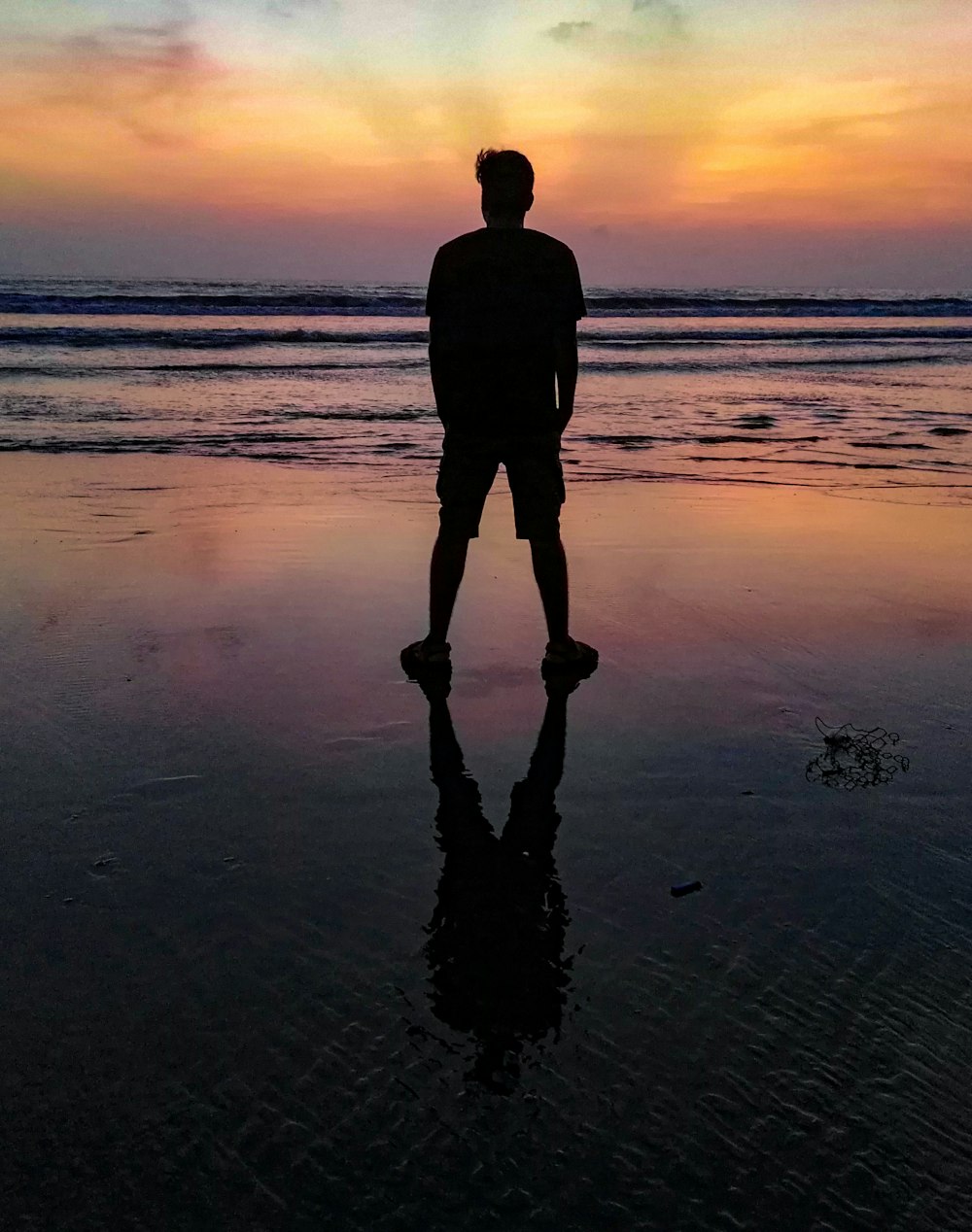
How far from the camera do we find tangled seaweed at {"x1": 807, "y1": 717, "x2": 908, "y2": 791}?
3.21 meters

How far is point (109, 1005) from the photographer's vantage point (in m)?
2.12

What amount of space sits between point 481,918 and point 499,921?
42 millimetres

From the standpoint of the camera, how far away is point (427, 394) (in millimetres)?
14906

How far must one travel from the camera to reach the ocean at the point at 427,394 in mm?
9750

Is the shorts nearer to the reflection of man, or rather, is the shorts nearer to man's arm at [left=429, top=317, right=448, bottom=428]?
man's arm at [left=429, top=317, right=448, bottom=428]

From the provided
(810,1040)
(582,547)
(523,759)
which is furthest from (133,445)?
(810,1040)

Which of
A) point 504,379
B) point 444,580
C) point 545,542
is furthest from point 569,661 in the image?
point 504,379

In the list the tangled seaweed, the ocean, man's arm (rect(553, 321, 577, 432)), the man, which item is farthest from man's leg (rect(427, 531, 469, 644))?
the ocean

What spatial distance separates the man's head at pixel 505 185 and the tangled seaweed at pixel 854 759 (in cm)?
228

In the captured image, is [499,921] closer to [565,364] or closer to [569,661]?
[569,661]

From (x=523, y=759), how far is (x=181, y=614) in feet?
7.02

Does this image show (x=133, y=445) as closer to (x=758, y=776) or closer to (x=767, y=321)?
(x=758, y=776)

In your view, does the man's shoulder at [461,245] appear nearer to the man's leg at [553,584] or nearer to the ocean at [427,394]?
the man's leg at [553,584]

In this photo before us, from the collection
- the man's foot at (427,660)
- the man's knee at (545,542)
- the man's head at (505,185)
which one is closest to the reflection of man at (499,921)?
the man's foot at (427,660)
